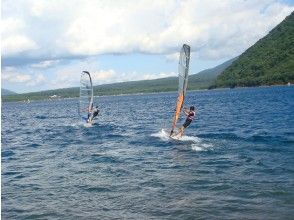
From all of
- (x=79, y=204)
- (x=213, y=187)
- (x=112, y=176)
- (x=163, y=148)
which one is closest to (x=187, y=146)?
(x=163, y=148)

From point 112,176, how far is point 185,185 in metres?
3.68

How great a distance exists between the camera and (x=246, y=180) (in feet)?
56.6

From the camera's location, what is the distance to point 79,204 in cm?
1496

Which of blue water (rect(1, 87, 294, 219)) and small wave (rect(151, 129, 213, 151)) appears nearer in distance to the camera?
blue water (rect(1, 87, 294, 219))

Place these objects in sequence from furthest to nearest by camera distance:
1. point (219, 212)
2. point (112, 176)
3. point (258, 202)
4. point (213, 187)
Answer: point (112, 176)
point (213, 187)
point (258, 202)
point (219, 212)

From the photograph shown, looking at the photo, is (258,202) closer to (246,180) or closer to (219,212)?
(219,212)

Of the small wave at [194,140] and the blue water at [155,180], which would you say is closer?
the blue water at [155,180]

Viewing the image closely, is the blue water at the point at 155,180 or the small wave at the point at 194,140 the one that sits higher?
the blue water at the point at 155,180

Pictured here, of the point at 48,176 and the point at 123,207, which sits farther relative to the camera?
the point at 48,176

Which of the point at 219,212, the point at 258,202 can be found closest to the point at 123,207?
the point at 219,212

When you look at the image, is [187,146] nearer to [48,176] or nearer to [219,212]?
[48,176]

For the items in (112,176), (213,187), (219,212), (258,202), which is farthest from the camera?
(112,176)

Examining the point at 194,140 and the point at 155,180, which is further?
the point at 194,140

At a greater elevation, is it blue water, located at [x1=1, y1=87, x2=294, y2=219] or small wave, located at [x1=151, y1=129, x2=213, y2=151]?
blue water, located at [x1=1, y1=87, x2=294, y2=219]
